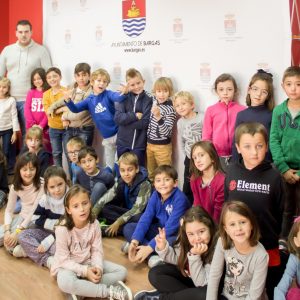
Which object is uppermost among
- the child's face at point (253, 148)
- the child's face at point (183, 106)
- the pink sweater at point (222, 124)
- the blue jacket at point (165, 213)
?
the child's face at point (183, 106)

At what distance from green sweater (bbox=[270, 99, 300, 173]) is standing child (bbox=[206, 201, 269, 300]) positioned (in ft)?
3.30

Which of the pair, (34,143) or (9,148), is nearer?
(34,143)

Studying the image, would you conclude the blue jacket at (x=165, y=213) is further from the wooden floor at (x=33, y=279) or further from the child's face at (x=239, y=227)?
the child's face at (x=239, y=227)

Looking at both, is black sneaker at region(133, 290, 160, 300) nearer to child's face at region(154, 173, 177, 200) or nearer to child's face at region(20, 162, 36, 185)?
child's face at region(154, 173, 177, 200)

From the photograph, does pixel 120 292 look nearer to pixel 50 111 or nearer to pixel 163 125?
pixel 163 125

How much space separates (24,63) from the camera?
16.6 ft

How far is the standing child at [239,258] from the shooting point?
6.94 feet

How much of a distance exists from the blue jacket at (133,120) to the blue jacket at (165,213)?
1.04 m

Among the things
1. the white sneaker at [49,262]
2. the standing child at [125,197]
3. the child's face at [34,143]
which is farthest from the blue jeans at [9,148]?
the white sneaker at [49,262]

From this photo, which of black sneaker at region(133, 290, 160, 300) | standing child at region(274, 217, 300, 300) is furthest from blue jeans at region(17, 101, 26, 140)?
standing child at region(274, 217, 300, 300)

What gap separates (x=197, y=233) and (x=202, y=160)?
0.57m

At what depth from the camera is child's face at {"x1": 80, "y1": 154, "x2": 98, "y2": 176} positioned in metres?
3.70

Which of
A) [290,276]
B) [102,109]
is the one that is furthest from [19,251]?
[290,276]

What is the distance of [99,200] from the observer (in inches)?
146
